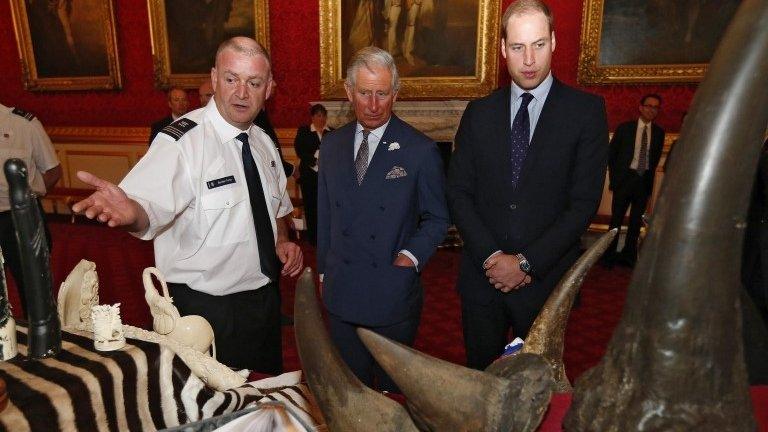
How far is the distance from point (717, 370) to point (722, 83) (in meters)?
0.27

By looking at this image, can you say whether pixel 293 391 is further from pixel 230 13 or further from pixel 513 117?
pixel 230 13

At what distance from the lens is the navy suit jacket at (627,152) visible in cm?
593

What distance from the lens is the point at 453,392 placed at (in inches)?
22.5

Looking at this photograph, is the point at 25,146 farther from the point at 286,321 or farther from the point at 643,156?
the point at 643,156

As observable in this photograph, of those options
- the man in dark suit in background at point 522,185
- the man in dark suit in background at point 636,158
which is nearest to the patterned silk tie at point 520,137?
the man in dark suit in background at point 522,185

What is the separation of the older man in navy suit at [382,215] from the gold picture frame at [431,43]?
17.1 feet

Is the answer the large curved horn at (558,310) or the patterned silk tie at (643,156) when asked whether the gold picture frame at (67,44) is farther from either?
the large curved horn at (558,310)

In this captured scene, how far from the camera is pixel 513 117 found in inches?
77.3

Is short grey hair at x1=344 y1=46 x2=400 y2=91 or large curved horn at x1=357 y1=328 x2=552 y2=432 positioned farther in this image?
short grey hair at x1=344 y1=46 x2=400 y2=91

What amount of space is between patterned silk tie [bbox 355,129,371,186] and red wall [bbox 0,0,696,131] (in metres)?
5.24

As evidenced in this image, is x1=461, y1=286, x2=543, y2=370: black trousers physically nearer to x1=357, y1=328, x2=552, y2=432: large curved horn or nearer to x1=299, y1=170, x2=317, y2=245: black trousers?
x1=357, y1=328, x2=552, y2=432: large curved horn

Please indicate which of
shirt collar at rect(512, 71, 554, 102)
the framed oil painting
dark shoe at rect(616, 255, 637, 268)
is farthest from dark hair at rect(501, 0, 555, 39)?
the framed oil painting

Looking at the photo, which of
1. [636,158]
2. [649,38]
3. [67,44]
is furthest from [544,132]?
[67,44]

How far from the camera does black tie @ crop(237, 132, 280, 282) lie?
6.76 ft
